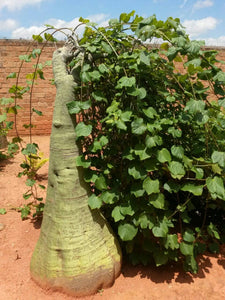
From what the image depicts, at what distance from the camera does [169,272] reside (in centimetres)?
223

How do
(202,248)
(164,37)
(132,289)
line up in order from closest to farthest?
1. (164,37)
2. (132,289)
3. (202,248)

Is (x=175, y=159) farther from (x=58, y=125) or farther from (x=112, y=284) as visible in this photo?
(x=112, y=284)

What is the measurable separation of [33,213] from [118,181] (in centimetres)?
144

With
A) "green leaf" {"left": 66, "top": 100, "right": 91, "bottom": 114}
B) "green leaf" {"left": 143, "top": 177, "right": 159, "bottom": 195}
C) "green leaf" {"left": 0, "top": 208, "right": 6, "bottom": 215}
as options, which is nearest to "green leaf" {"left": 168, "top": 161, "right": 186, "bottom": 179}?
"green leaf" {"left": 143, "top": 177, "right": 159, "bottom": 195}

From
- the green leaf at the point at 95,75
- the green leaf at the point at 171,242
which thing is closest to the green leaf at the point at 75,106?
the green leaf at the point at 95,75

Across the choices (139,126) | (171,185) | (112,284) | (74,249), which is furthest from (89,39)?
(112,284)

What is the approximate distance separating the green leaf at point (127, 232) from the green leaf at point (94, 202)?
240 millimetres

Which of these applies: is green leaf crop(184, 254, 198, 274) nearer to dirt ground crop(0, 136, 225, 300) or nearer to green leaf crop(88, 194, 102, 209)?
dirt ground crop(0, 136, 225, 300)

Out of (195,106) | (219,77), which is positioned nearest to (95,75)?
(195,106)

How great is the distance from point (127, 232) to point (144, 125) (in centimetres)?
81

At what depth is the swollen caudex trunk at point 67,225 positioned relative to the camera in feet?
6.50

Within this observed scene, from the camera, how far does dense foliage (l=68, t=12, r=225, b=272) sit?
176 centimetres

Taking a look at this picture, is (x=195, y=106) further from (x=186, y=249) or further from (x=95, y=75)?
(x=186, y=249)

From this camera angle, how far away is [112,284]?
2.11 metres
